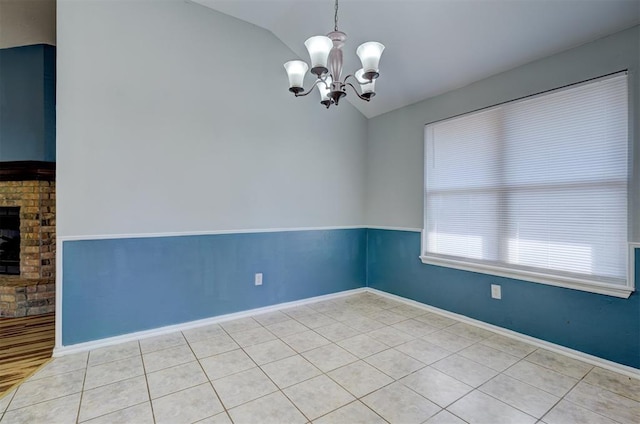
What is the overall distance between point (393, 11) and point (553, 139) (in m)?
1.73

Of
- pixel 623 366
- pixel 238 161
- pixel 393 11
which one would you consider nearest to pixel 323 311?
pixel 238 161

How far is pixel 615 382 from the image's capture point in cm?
199

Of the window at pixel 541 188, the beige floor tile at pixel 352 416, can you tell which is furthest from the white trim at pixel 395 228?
the beige floor tile at pixel 352 416

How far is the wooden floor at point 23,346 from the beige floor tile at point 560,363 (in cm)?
362

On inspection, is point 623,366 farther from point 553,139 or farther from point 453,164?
point 453,164

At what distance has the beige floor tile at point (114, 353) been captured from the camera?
227cm

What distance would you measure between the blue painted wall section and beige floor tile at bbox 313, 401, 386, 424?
1.75m

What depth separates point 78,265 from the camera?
242cm

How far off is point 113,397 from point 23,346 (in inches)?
55.4

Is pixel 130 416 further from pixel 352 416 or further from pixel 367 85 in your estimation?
pixel 367 85

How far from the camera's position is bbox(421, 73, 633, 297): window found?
2.17 m

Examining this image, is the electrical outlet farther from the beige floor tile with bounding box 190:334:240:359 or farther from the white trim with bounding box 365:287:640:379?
the beige floor tile with bounding box 190:334:240:359

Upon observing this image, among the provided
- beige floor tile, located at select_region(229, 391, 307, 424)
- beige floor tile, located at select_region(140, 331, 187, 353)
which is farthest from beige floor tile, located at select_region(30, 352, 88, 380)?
beige floor tile, located at select_region(229, 391, 307, 424)

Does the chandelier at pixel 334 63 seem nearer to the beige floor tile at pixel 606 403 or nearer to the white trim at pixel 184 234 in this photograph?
the white trim at pixel 184 234
